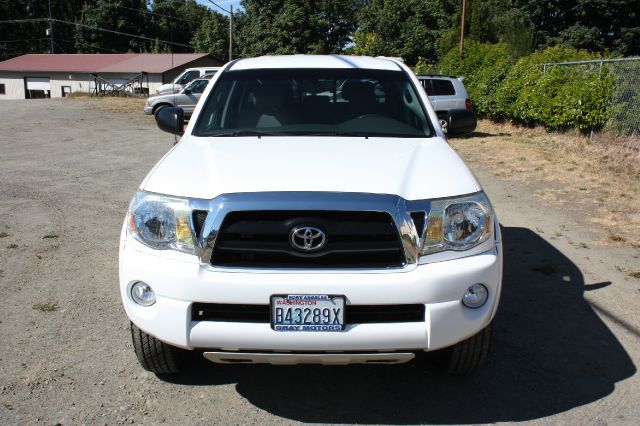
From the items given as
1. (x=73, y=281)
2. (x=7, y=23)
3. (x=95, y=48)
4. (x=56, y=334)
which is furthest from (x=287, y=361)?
(x=7, y=23)

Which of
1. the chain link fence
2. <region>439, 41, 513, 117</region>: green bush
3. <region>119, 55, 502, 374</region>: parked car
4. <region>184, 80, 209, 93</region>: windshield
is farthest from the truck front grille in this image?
<region>184, 80, 209, 93</region>: windshield

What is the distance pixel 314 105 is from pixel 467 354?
2081 millimetres

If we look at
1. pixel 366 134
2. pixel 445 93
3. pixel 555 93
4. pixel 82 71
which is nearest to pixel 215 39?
pixel 82 71

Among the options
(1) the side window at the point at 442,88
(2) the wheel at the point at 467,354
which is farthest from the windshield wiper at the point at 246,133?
(1) the side window at the point at 442,88

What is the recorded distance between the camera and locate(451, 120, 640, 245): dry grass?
7.87 meters

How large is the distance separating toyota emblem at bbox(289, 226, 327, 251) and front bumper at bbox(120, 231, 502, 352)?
12 centimetres

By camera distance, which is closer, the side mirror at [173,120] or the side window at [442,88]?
the side mirror at [173,120]

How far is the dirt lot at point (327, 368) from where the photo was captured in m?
3.24

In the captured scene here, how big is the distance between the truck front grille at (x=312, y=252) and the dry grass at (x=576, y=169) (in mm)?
4599

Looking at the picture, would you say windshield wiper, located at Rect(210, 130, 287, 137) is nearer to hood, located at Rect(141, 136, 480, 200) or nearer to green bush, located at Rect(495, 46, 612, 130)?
hood, located at Rect(141, 136, 480, 200)

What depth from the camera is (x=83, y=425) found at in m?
3.06

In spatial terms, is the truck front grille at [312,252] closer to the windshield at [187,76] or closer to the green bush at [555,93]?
the green bush at [555,93]

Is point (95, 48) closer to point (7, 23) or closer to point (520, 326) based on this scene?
point (7, 23)

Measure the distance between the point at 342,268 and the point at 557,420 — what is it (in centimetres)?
142
